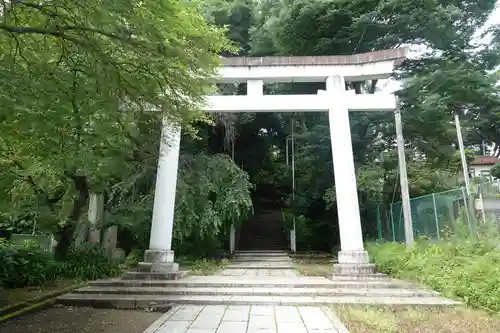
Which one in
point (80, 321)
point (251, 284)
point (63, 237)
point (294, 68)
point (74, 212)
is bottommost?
point (80, 321)

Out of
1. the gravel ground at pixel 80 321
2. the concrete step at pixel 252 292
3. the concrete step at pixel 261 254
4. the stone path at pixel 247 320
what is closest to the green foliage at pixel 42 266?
the concrete step at pixel 252 292

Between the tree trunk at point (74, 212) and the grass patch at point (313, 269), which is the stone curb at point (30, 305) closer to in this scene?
the tree trunk at point (74, 212)

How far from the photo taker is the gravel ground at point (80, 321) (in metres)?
4.44

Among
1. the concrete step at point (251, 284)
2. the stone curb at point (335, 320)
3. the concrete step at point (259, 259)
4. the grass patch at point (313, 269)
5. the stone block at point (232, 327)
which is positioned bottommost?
the stone block at point (232, 327)

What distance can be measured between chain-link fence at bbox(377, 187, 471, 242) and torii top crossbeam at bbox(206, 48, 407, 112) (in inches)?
98.2

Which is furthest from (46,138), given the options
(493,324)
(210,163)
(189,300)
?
(210,163)

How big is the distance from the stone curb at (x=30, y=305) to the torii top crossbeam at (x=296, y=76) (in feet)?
16.4

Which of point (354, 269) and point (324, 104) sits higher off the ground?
point (324, 104)

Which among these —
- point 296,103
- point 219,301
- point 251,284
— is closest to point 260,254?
→ point 251,284

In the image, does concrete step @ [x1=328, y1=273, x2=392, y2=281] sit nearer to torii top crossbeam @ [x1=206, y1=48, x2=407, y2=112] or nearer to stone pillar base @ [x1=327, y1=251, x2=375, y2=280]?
stone pillar base @ [x1=327, y1=251, x2=375, y2=280]

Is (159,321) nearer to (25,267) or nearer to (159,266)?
(159,266)

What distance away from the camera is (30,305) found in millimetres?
5367

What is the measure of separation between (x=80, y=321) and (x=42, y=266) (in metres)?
3.03

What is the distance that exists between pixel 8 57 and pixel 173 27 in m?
1.55
